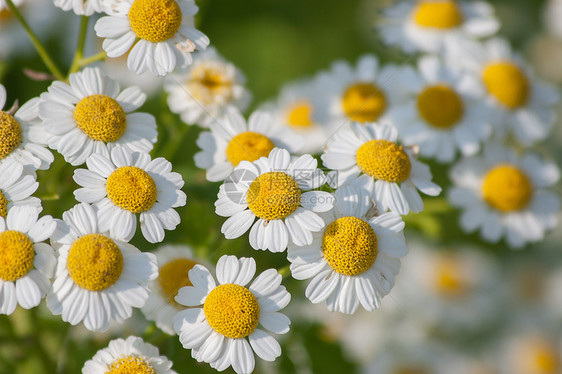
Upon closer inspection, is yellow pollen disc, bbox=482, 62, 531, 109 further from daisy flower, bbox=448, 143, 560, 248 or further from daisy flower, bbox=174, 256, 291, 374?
daisy flower, bbox=174, 256, 291, 374

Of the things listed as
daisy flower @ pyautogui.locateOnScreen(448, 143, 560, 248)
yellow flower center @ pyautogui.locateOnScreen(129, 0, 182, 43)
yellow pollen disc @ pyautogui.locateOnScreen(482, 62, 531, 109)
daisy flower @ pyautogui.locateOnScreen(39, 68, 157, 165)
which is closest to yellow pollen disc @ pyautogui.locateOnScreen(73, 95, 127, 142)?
daisy flower @ pyautogui.locateOnScreen(39, 68, 157, 165)

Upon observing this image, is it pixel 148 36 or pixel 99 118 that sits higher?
pixel 148 36

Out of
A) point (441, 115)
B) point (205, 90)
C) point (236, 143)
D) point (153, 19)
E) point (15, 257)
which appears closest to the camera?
point (15, 257)

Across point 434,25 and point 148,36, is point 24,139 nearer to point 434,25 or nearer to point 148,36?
point 148,36

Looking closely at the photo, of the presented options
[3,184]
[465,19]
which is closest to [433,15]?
[465,19]

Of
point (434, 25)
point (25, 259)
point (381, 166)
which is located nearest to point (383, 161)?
point (381, 166)

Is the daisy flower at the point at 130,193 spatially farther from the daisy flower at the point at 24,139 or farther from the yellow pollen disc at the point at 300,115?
the yellow pollen disc at the point at 300,115

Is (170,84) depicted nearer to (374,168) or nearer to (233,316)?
(374,168)
